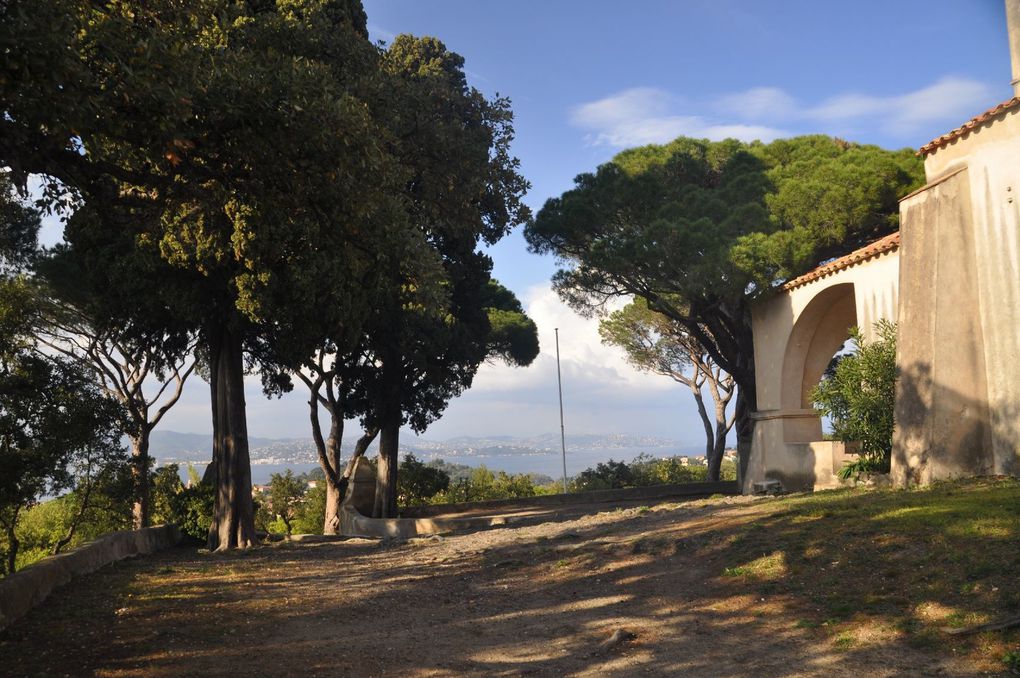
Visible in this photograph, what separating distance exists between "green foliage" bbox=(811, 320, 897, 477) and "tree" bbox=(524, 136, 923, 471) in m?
4.79

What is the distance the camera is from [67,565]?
10492 millimetres

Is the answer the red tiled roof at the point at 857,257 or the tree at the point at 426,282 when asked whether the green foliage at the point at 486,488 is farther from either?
the red tiled roof at the point at 857,257

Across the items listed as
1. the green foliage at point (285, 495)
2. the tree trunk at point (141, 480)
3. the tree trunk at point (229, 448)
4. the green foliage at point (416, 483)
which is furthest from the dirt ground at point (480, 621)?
the green foliage at point (285, 495)

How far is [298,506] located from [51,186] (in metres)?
23.9

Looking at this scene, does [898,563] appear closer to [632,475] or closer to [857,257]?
[857,257]

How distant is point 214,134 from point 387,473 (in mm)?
17038

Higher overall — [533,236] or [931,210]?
[533,236]

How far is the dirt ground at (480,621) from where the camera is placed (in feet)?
19.5

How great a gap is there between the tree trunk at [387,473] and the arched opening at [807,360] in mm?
10665

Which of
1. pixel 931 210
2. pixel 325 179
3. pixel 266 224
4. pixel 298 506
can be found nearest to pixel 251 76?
pixel 325 179

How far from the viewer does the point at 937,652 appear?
546cm

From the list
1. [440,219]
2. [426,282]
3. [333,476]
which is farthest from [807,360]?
[333,476]

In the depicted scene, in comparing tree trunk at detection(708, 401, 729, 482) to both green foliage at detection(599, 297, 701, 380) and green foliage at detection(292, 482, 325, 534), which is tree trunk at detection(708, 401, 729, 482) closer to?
green foliage at detection(599, 297, 701, 380)

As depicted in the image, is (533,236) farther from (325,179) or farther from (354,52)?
(325,179)
